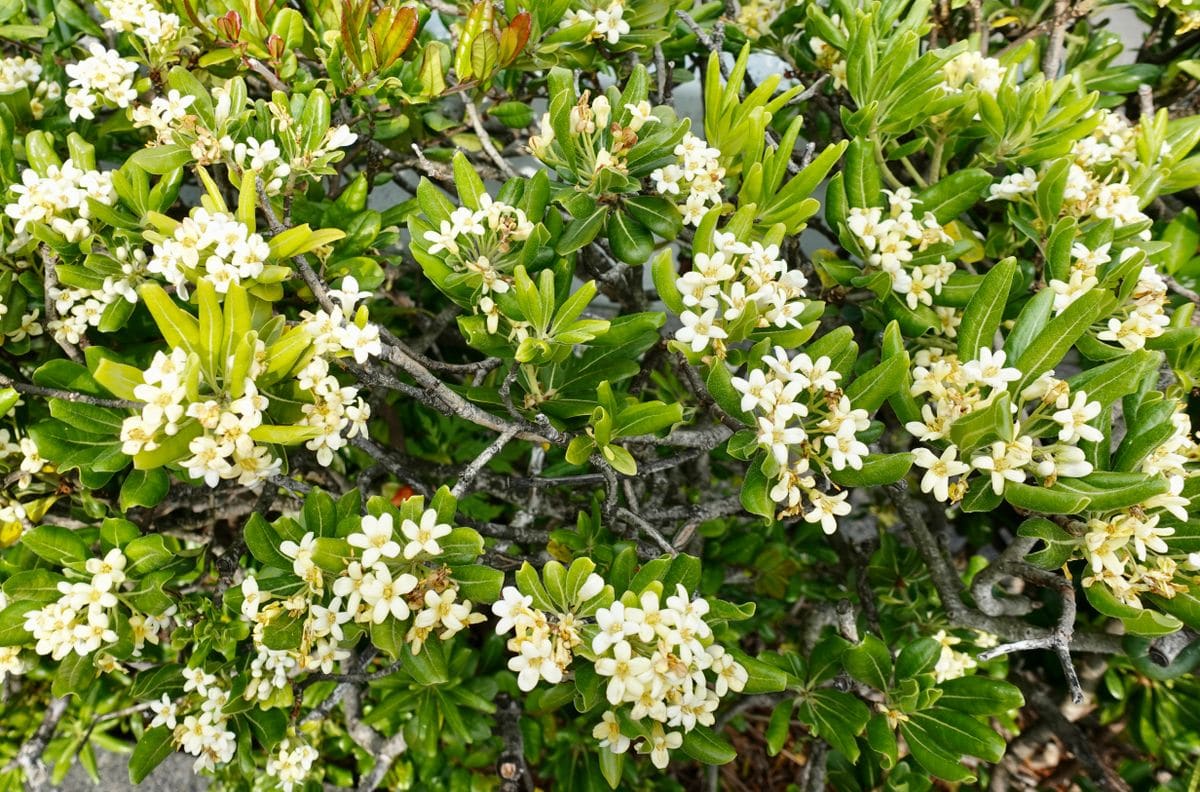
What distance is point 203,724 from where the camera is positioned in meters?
1.48

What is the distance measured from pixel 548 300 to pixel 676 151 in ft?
1.31

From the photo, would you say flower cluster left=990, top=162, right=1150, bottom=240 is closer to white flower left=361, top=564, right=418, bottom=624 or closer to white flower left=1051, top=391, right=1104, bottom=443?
white flower left=1051, top=391, right=1104, bottom=443

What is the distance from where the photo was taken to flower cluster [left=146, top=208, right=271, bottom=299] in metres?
1.17

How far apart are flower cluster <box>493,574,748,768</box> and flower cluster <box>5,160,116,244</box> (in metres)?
1.06

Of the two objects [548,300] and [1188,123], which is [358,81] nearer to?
[548,300]

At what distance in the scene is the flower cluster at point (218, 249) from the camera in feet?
3.83

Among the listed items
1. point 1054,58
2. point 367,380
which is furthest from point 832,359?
point 1054,58

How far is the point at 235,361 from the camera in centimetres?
104

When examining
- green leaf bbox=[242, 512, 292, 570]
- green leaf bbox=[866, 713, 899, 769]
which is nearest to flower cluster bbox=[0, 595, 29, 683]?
green leaf bbox=[242, 512, 292, 570]

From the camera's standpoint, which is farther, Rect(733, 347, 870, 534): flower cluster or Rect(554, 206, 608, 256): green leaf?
Rect(554, 206, 608, 256): green leaf

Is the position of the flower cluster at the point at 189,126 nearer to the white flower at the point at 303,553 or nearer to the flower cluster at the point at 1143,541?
the white flower at the point at 303,553

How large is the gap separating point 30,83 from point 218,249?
3.25 ft

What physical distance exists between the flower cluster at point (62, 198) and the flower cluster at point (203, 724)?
899 mm

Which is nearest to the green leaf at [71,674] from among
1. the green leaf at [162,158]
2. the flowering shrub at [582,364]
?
the flowering shrub at [582,364]
